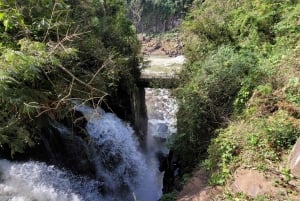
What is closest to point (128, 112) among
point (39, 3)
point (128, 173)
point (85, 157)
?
point (128, 173)

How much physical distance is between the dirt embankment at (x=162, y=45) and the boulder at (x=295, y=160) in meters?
39.1

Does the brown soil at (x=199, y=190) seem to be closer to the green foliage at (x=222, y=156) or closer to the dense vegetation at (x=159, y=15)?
the green foliage at (x=222, y=156)

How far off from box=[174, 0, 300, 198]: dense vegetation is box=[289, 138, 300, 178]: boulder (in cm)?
29

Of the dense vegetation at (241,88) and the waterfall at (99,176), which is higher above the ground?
the dense vegetation at (241,88)

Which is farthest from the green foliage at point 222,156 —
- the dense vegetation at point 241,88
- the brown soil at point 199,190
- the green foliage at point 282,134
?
the green foliage at point 282,134

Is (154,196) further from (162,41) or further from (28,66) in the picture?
(162,41)

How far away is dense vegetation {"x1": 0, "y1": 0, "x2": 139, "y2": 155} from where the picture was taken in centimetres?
517

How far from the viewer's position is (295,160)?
620 centimetres

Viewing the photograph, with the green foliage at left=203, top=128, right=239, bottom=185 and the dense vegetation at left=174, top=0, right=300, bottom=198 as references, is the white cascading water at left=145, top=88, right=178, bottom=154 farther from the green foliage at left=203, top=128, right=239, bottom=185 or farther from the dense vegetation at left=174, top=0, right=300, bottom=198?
the green foliage at left=203, top=128, right=239, bottom=185

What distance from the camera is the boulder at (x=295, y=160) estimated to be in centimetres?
611

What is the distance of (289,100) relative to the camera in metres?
7.88

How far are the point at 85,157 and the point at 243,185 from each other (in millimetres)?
4574

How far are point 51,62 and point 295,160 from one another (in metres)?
4.91

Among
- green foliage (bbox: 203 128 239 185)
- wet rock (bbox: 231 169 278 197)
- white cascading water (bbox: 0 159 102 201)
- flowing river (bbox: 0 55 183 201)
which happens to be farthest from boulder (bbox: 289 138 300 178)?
white cascading water (bbox: 0 159 102 201)
